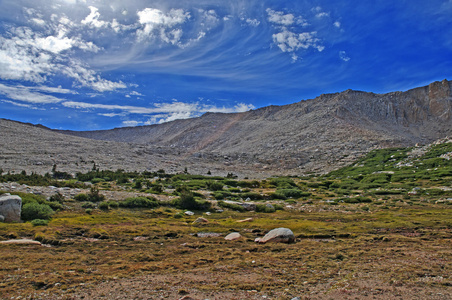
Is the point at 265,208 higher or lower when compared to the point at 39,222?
lower

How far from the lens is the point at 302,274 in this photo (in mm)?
7934

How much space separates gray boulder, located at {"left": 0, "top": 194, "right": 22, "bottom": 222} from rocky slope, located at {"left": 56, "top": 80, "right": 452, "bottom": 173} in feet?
164

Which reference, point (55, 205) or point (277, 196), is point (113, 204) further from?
point (277, 196)

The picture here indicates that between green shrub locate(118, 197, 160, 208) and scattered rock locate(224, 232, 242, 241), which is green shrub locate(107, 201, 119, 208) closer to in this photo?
green shrub locate(118, 197, 160, 208)

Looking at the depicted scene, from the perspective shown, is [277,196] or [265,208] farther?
[277,196]

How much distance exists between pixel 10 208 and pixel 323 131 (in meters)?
72.5

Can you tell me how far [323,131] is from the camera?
74.4 m

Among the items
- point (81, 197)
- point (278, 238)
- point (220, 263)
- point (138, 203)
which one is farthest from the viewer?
point (138, 203)

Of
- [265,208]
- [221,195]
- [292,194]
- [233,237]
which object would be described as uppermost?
[221,195]

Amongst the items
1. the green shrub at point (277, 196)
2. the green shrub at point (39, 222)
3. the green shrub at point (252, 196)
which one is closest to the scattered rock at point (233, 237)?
the green shrub at point (39, 222)

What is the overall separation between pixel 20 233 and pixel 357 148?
64969 mm

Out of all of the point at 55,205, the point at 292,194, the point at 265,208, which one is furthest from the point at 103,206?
the point at 292,194

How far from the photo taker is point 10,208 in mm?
12703

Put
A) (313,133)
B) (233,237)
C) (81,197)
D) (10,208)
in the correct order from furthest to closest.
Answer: (313,133), (81,197), (10,208), (233,237)
